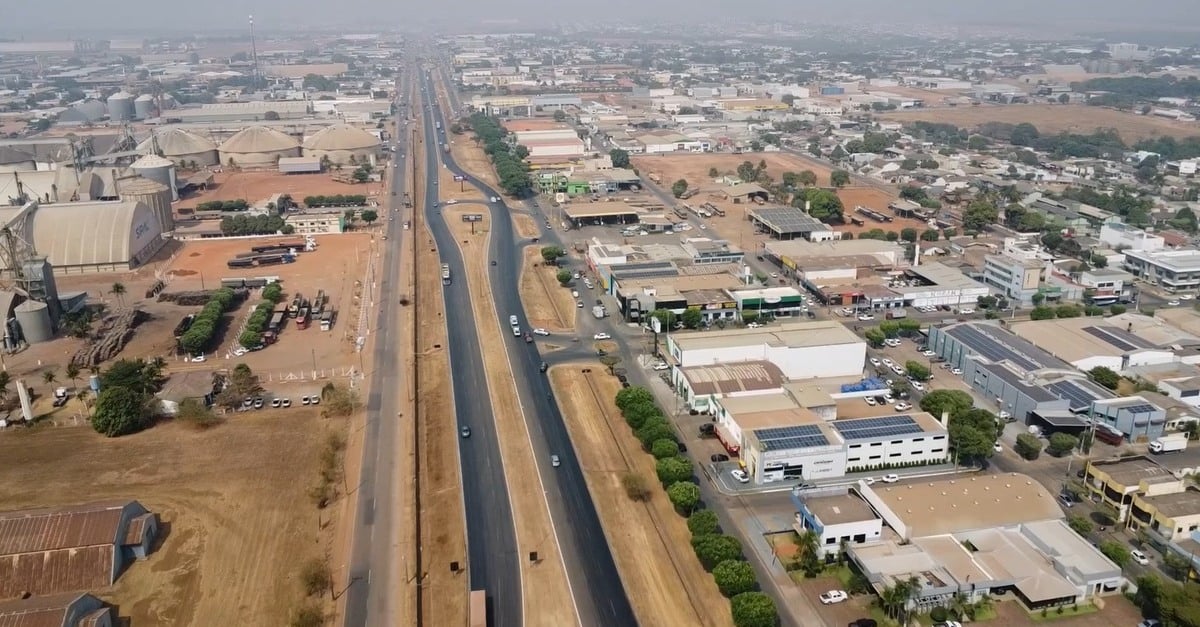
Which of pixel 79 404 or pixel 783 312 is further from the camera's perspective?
pixel 783 312

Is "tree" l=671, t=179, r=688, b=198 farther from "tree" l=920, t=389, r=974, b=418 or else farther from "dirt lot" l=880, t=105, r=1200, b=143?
"dirt lot" l=880, t=105, r=1200, b=143

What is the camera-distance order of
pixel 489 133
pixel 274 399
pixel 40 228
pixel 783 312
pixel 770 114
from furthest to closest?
pixel 770 114 → pixel 489 133 → pixel 40 228 → pixel 783 312 → pixel 274 399

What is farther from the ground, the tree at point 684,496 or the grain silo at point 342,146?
the grain silo at point 342,146

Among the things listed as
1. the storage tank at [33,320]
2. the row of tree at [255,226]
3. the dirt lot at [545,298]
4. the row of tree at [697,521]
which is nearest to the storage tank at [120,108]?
the row of tree at [255,226]

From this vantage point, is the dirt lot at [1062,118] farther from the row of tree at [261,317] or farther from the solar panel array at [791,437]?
the row of tree at [261,317]

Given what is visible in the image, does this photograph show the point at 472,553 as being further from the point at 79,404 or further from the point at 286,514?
the point at 79,404

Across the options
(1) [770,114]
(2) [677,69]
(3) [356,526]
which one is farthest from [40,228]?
(2) [677,69]

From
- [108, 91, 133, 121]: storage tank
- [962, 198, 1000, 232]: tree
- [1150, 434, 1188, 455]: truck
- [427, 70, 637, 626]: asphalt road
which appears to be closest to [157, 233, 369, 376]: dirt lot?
[427, 70, 637, 626]: asphalt road
